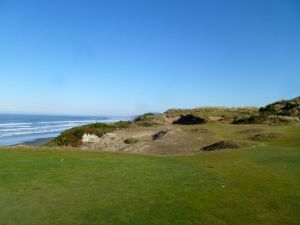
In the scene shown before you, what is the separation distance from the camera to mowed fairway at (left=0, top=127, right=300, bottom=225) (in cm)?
902

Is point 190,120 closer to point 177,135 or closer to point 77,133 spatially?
point 77,133

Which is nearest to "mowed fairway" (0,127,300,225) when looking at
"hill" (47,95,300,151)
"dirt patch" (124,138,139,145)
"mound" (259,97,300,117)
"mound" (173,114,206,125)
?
"hill" (47,95,300,151)

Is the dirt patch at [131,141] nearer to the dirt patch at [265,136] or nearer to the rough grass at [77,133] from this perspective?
the rough grass at [77,133]

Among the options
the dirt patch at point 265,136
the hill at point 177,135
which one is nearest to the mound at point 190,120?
the hill at point 177,135

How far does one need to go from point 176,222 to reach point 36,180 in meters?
6.39

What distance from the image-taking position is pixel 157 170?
1566 cm

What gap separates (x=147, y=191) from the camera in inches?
456

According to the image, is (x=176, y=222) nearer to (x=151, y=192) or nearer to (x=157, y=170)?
(x=151, y=192)

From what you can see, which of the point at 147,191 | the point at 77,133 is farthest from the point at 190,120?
the point at 147,191

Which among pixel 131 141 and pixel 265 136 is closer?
pixel 265 136

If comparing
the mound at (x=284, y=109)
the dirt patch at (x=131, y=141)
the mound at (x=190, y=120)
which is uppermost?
the mound at (x=284, y=109)

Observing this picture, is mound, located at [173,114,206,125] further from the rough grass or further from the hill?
the rough grass

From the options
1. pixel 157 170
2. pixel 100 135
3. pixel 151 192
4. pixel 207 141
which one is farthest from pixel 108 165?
pixel 100 135

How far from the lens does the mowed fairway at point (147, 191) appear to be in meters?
9.02
